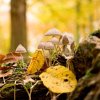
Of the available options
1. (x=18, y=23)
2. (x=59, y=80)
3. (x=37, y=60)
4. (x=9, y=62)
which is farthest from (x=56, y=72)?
(x=18, y=23)

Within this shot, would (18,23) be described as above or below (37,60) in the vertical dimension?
above

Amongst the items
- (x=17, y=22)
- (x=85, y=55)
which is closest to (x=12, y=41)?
(x=17, y=22)

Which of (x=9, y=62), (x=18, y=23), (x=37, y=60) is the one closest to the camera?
(x=37, y=60)

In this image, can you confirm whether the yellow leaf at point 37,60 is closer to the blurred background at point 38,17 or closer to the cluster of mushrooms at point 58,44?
the cluster of mushrooms at point 58,44

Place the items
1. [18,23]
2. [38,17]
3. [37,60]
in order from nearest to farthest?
1. [37,60]
2. [18,23]
3. [38,17]

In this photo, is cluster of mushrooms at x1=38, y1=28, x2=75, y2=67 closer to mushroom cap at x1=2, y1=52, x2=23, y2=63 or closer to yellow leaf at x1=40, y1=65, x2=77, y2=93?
yellow leaf at x1=40, y1=65, x2=77, y2=93

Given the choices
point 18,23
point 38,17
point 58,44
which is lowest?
point 58,44

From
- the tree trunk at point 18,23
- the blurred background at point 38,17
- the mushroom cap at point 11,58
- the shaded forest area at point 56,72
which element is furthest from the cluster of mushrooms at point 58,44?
the tree trunk at point 18,23

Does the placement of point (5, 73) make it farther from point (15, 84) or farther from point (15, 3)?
point (15, 3)

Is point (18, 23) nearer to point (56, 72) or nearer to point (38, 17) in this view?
point (56, 72)
